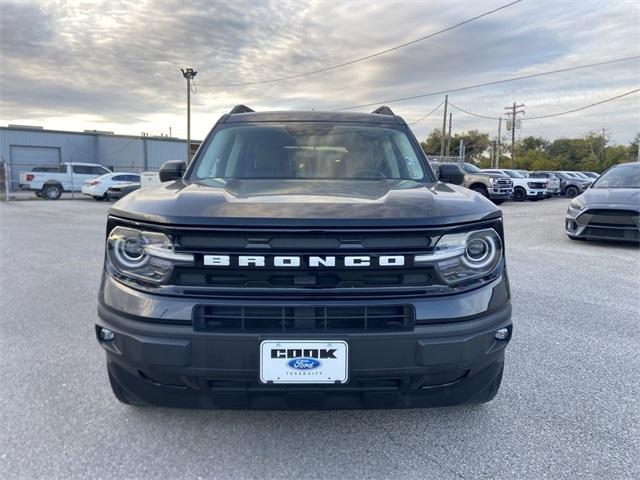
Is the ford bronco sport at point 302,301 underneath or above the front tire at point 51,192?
above

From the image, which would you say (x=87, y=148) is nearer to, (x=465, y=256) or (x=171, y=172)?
(x=171, y=172)

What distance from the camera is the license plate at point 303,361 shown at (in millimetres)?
1812

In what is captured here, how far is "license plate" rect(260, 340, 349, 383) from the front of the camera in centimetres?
181

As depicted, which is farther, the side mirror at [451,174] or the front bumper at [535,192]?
the front bumper at [535,192]

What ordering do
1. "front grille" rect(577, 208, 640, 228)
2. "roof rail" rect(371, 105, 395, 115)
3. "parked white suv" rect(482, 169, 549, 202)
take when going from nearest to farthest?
"roof rail" rect(371, 105, 395, 115) → "front grille" rect(577, 208, 640, 228) → "parked white suv" rect(482, 169, 549, 202)

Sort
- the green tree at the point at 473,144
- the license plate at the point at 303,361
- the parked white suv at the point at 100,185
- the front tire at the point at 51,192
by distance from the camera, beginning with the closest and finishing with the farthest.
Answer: the license plate at the point at 303,361 → the parked white suv at the point at 100,185 → the front tire at the point at 51,192 → the green tree at the point at 473,144

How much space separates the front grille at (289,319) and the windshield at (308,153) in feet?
4.35

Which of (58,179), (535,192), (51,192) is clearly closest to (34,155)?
(58,179)

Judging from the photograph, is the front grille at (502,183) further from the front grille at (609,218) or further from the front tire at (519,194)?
the front grille at (609,218)

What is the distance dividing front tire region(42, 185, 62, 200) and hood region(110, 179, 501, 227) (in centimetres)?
2334

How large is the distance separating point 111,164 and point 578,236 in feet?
124

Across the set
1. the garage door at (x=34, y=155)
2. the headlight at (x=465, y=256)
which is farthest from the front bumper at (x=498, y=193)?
the garage door at (x=34, y=155)

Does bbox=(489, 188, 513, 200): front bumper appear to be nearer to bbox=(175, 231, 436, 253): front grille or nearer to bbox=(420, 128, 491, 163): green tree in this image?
bbox=(175, 231, 436, 253): front grille

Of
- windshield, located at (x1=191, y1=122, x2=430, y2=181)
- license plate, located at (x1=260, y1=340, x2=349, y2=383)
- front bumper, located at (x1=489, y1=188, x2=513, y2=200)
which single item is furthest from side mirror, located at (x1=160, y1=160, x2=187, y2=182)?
front bumper, located at (x1=489, y1=188, x2=513, y2=200)
